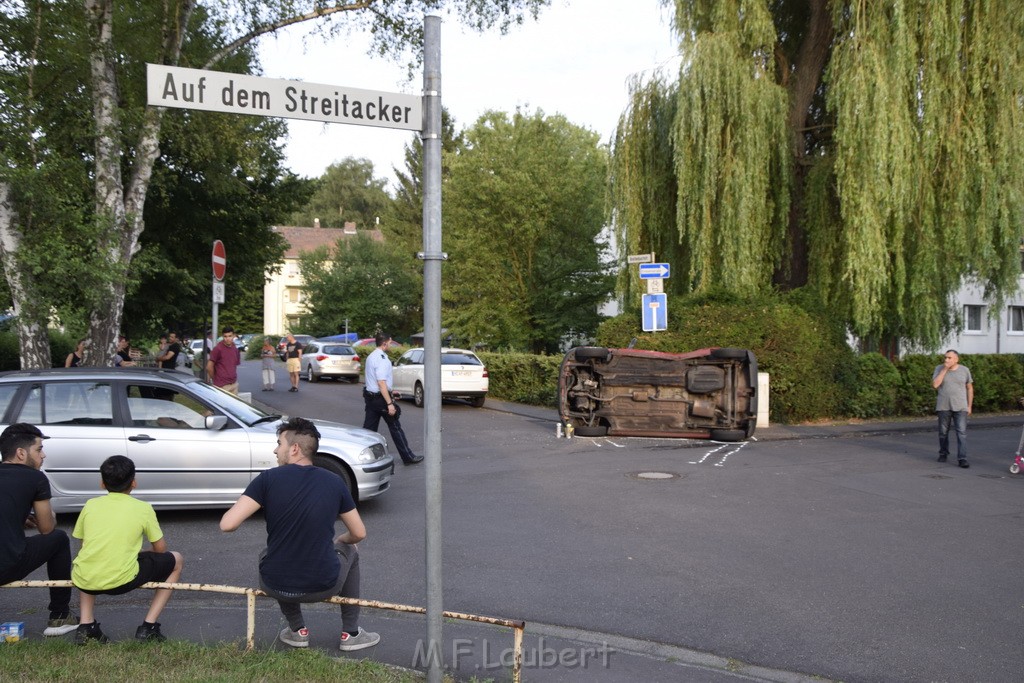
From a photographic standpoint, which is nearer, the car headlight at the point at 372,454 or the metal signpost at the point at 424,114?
the metal signpost at the point at 424,114

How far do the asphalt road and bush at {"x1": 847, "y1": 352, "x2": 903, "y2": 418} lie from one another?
19.1 ft

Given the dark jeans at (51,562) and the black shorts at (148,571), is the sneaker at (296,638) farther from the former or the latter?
the dark jeans at (51,562)

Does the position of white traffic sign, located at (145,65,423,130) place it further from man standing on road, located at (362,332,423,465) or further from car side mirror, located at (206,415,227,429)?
man standing on road, located at (362,332,423,465)

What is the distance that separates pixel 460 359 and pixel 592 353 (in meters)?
7.39

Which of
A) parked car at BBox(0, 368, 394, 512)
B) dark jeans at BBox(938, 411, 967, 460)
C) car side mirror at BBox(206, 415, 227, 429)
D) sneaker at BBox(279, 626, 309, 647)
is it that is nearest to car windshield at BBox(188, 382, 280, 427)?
parked car at BBox(0, 368, 394, 512)

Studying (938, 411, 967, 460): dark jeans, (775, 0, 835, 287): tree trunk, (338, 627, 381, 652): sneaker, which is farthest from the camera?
(775, 0, 835, 287): tree trunk

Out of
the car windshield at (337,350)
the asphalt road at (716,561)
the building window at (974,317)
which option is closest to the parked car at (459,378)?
A: the asphalt road at (716,561)

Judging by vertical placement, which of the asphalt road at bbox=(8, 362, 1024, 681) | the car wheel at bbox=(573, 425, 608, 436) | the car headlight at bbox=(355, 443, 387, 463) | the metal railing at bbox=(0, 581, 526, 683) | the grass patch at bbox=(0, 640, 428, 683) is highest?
the car headlight at bbox=(355, 443, 387, 463)

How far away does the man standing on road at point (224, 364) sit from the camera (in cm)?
1498

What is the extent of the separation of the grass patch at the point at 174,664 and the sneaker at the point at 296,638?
0.24 feet

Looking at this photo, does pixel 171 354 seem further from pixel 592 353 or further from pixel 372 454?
pixel 372 454

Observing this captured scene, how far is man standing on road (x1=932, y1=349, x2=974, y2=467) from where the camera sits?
41.2 ft

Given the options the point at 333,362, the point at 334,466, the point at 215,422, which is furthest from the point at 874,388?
the point at 333,362

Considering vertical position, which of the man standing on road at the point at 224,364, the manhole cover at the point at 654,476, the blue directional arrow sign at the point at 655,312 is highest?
the blue directional arrow sign at the point at 655,312
